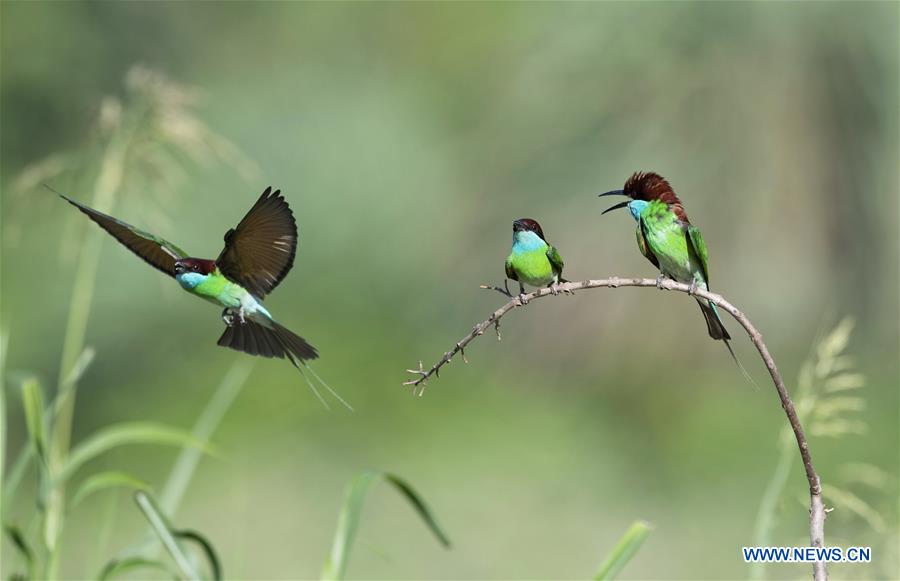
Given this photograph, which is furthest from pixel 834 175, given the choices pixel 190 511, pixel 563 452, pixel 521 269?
pixel 521 269

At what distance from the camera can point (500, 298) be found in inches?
168

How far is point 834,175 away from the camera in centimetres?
440

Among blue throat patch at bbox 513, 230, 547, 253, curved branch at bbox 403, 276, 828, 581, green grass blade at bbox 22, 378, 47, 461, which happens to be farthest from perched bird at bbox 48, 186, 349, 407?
green grass blade at bbox 22, 378, 47, 461

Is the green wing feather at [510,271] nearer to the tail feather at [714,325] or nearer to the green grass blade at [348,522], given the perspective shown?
the tail feather at [714,325]

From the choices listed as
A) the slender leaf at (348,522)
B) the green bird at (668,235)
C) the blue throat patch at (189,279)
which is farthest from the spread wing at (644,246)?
the slender leaf at (348,522)

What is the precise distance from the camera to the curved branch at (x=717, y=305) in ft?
2.67

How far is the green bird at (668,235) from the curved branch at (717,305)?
12 centimetres

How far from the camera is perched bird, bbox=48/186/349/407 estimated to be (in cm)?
78

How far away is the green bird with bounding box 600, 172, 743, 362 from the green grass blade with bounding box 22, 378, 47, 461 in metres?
1.05

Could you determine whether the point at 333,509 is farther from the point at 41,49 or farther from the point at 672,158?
the point at 41,49

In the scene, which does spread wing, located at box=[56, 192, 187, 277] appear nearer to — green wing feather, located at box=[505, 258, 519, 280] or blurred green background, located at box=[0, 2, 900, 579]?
green wing feather, located at box=[505, 258, 519, 280]

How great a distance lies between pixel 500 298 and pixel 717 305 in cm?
337

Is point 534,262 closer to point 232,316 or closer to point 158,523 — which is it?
point 232,316

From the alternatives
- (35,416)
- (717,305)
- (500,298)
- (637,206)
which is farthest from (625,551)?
(500,298)
